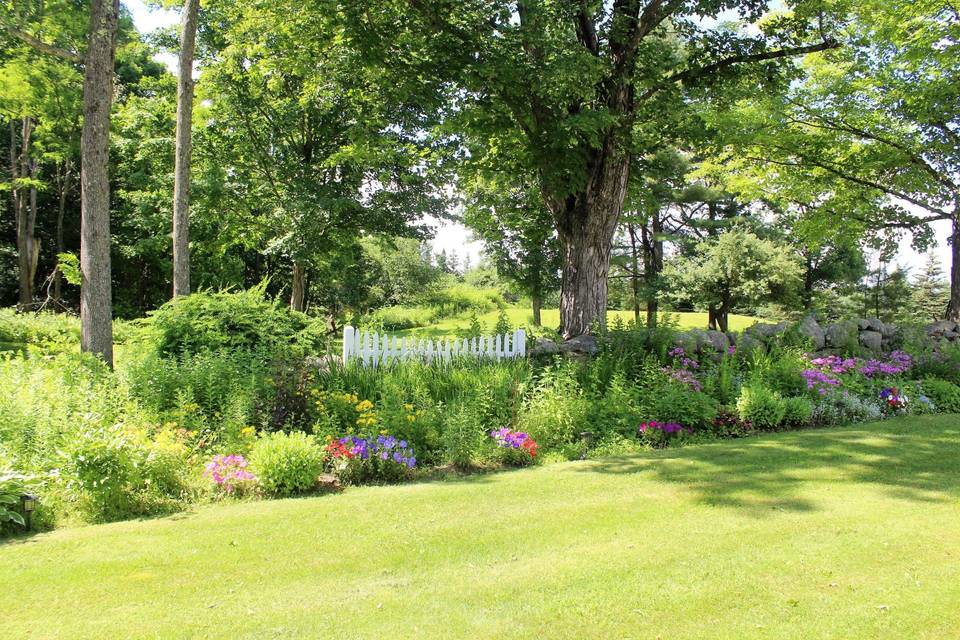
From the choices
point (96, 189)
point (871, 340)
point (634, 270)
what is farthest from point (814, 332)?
point (634, 270)

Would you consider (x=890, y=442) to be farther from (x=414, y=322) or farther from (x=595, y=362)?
(x=414, y=322)

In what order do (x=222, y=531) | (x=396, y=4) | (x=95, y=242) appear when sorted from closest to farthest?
(x=222, y=531) < (x=95, y=242) < (x=396, y=4)

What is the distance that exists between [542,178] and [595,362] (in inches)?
147

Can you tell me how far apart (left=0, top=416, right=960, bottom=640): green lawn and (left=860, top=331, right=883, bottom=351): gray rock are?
594cm

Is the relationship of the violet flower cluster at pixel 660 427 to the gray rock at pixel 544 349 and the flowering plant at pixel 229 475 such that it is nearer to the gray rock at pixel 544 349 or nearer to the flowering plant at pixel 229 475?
the gray rock at pixel 544 349

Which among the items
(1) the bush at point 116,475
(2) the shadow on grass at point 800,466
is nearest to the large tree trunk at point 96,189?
(1) the bush at point 116,475

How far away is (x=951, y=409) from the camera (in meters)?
8.18

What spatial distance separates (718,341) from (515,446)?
467 cm

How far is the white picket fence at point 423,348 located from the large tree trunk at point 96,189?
3106 millimetres

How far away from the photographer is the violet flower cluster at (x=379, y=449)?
5.13 metres

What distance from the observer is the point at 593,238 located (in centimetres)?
980

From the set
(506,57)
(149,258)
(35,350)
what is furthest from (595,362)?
(149,258)

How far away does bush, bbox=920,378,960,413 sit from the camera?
323 inches

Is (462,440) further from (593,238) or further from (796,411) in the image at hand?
(593,238)
